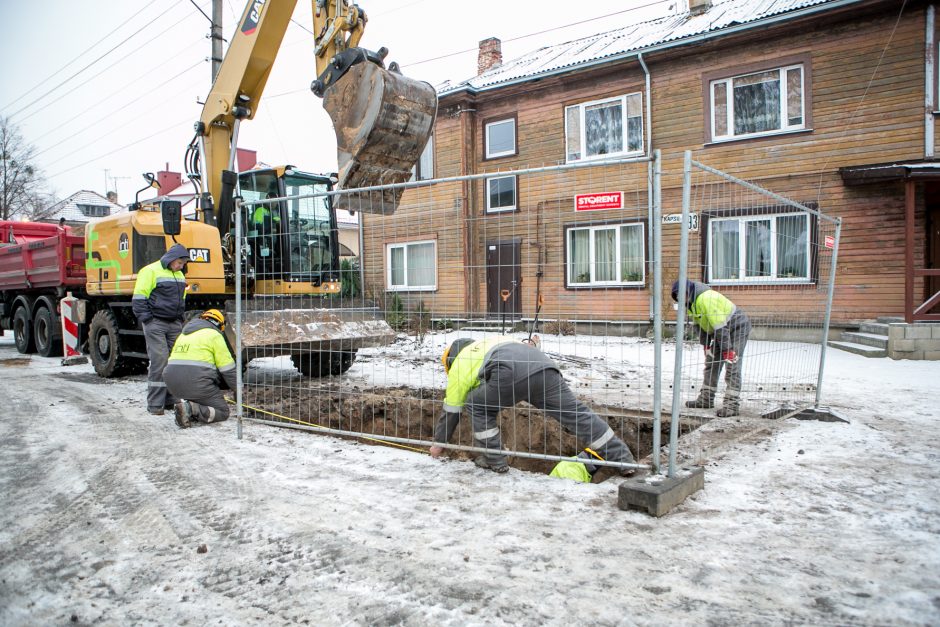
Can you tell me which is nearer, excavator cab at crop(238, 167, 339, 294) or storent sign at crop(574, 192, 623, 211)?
storent sign at crop(574, 192, 623, 211)

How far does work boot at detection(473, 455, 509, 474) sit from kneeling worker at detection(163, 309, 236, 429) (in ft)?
9.92

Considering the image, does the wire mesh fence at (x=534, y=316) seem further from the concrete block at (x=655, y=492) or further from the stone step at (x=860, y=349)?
the stone step at (x=860, y=349)

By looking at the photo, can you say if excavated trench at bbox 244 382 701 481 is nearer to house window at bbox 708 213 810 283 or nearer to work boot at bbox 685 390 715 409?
work boot at bbox 685 390 715 409

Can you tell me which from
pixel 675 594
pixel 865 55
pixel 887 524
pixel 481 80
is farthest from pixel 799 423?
pixel 481 80

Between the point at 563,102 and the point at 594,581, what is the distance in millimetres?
12766

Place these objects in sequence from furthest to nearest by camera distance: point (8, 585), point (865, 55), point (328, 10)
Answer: point (865, 55) < point (328, 10) < point (8, 585)

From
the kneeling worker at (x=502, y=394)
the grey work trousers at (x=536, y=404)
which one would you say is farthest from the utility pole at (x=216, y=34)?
the grey work trousers at (x=536, y=404)

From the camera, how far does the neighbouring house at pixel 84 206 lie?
40719 mm

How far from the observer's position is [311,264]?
8117 millimetres

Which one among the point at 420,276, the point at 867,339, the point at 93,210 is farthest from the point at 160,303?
the point at 93,210

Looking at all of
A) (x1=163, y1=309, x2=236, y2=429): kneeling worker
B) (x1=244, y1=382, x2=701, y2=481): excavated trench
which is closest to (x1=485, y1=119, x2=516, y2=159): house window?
(x1=244, y1=382, x2=701, y2=481): excavated trench

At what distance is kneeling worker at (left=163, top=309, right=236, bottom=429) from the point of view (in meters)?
5.72

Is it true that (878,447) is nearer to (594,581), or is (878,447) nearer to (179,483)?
(594,581)

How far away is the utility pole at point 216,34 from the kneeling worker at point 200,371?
10.4 metres
